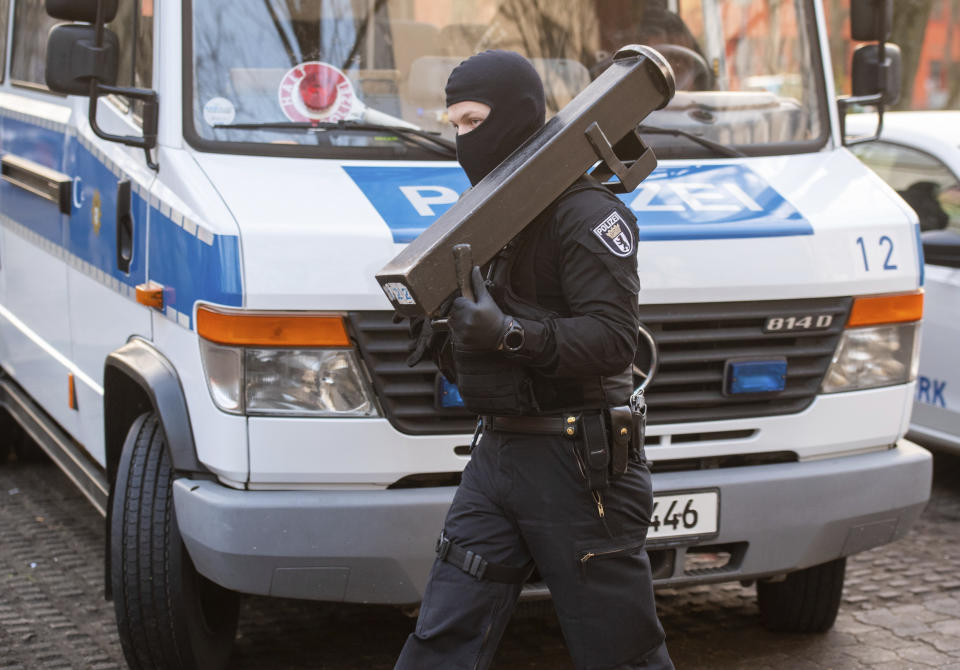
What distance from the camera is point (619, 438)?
3.01 metres

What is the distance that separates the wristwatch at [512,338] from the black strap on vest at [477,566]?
0.54 m

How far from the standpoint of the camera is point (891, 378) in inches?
164

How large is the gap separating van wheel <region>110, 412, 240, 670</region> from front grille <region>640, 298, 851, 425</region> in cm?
141

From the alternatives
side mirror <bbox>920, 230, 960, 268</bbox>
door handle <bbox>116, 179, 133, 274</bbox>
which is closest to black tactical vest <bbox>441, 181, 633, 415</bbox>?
door handle <bbox>116, 179, 133, 274</bbox>

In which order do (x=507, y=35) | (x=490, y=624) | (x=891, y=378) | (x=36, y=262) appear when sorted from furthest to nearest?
(x=36, y=262), (x=507, y=35), (x=891, y=378), (x=490, y=624)

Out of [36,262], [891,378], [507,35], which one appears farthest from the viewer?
[36,262]

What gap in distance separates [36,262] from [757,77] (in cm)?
293

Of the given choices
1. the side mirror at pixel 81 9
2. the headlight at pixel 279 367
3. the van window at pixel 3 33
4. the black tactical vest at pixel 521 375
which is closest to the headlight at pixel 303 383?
the headlight at pixel 279 367

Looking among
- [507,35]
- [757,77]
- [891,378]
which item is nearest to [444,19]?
[507,35]

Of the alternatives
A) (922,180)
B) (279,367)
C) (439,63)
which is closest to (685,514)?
(279,367)

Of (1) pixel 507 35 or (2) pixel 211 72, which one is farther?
(1) pixel 507 35

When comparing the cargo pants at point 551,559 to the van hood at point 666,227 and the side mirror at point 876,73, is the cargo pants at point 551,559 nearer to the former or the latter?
the van hood at point 666,227

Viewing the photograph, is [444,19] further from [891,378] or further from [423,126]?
[891,378]

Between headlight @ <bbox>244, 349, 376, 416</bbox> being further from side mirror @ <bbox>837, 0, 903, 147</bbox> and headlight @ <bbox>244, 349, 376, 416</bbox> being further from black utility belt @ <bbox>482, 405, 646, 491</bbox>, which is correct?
side mirror @ <bbox>837, 0, 903, 147</bbox>
